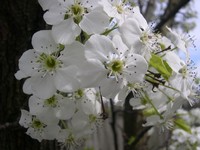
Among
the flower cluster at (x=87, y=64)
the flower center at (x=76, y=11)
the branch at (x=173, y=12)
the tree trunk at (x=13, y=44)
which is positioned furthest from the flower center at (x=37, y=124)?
the branch at (x=173, y=12)

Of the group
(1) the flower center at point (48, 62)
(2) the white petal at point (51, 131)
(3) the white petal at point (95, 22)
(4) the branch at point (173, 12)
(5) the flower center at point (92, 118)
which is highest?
(4) the branch at point (173, 12)

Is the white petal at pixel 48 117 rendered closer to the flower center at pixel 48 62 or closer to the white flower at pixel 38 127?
the white flower at pixel 38 127

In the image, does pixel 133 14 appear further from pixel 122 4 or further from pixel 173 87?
pixel 173 87

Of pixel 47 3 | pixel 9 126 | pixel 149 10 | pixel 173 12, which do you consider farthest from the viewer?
pixel 149 10

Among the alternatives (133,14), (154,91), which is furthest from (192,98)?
(133,14)

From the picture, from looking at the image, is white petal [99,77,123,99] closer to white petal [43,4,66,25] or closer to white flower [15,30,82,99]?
white flower [15,30,82,99]

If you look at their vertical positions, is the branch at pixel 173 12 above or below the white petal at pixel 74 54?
above

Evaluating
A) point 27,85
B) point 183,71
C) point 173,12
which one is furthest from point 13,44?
point 173,12

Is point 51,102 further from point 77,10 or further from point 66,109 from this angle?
point 77,10
